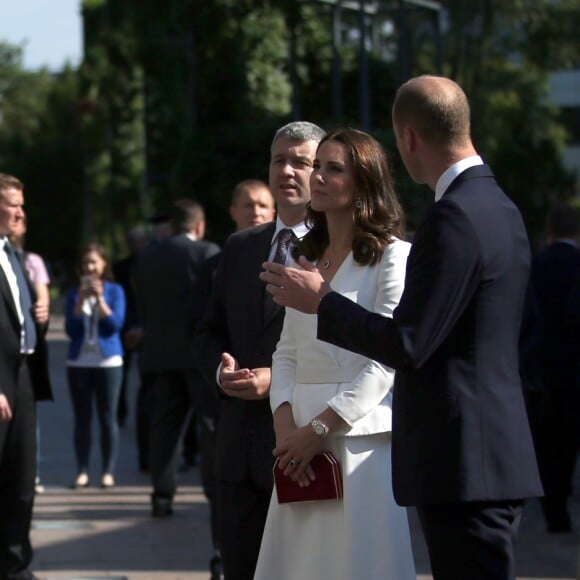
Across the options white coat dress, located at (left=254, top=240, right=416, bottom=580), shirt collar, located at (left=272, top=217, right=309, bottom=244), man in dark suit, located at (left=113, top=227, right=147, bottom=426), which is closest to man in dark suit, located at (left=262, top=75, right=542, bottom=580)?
white coat dress, located at (left=254, top=240, right=416, bottom=580)

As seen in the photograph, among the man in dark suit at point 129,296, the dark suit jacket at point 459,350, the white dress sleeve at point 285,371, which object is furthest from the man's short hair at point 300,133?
the man in dark suit at point 129,296

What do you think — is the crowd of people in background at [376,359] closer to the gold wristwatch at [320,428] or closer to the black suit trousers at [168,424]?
the gold wristwatch at [320,428]

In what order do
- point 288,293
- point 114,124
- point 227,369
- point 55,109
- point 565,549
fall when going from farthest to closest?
point 55,109, point 114,124, point 565,549, point 227,369, point 288,293

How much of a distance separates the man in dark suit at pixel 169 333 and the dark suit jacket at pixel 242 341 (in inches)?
173

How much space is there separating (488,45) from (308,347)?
120ft

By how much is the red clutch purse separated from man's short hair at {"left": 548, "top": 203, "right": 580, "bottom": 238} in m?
5.22

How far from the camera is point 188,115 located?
23.1 m

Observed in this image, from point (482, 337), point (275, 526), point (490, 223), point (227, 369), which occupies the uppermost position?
point (490, 223)

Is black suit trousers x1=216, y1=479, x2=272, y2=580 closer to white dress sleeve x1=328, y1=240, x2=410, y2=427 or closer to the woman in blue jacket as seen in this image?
white dress sleeve x1=328, y1=240, x2=410, y2=427

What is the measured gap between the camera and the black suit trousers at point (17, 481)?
7164 mm

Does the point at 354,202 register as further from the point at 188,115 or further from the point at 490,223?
the point at 188,115

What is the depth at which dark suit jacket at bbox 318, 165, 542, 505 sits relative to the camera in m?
3.66

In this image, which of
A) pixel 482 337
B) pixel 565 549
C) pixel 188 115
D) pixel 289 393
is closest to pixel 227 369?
pixel 289 393

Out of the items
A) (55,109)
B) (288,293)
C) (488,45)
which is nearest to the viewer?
(288,293)
